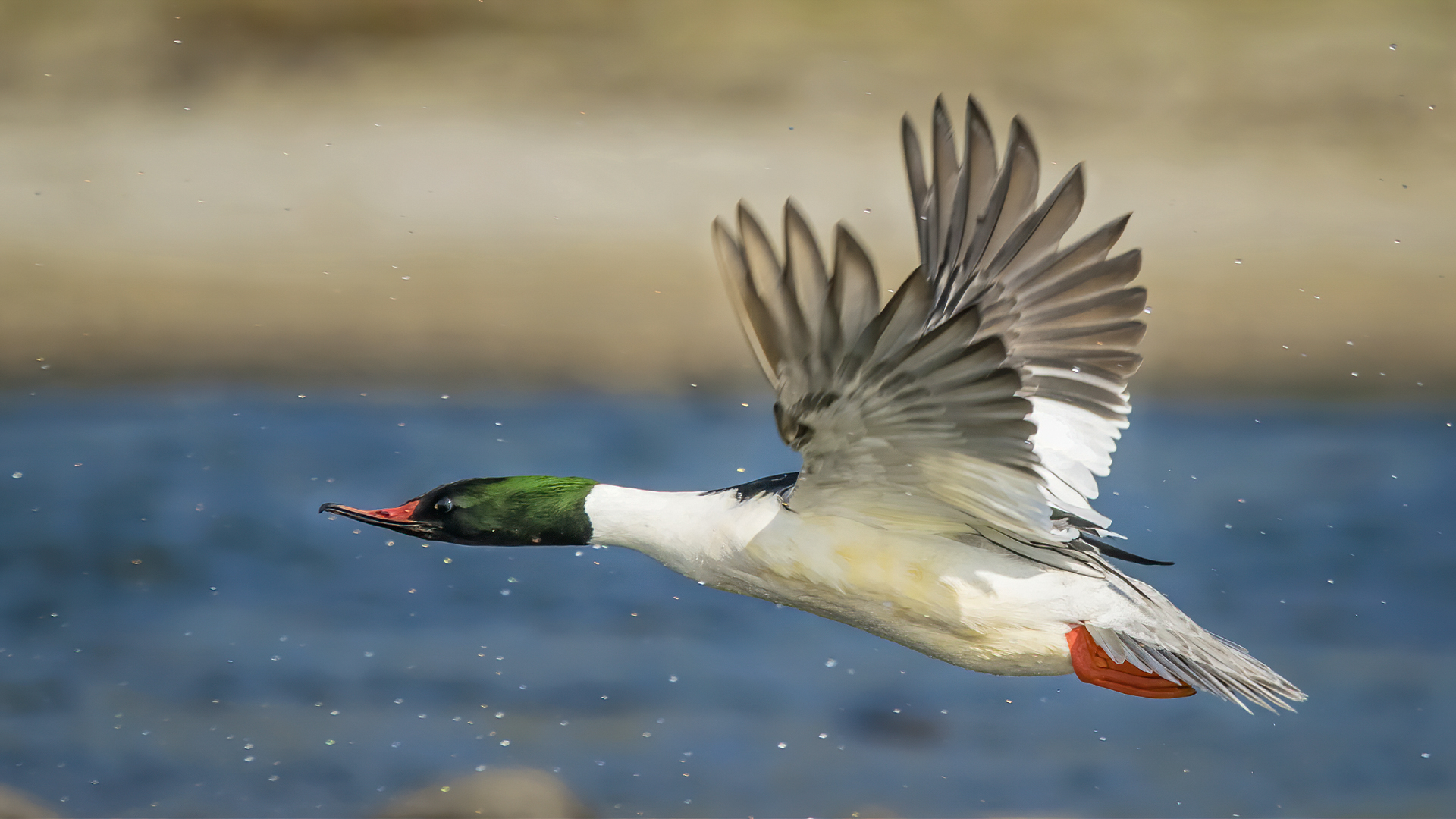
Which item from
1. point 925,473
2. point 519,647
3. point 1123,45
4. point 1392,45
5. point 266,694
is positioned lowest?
point 266,694

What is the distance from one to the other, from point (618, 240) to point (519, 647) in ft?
5.13

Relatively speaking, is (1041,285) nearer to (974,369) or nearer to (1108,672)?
(974,369)

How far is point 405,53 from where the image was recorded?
516cm

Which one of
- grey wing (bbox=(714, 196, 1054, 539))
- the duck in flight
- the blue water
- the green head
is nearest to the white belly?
the duck in flight

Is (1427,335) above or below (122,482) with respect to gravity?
above

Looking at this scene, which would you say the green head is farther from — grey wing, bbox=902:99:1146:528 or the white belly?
grey wing, bbox=902:99:1146:528

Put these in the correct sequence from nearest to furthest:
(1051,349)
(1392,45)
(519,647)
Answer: (1051,349)
(519,647)
(1392,45)

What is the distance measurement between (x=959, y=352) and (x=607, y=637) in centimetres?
266

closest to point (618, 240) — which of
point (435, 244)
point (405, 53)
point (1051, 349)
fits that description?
point (435, 244)

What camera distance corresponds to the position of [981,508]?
2076mm

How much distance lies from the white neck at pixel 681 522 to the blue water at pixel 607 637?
1.55 m

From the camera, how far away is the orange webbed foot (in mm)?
2203

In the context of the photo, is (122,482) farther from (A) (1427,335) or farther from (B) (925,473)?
(A) (1427,335)

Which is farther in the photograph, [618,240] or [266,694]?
[618,240]
